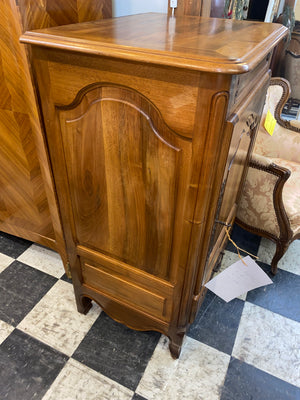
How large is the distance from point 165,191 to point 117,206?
0.18 metres

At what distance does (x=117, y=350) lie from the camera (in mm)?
1221

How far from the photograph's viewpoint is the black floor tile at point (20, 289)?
4.41 feet

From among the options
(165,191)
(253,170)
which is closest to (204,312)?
(253,170)

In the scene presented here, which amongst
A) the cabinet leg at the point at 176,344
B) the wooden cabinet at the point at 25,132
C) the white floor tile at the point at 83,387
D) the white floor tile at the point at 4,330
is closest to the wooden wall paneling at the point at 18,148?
the wooden cabinet at the point at 25,132

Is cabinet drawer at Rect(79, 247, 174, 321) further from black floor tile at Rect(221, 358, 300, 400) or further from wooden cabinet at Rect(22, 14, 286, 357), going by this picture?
black floor tile at Rect(221, 358, 300, 400)

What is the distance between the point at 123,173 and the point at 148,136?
15 centimetres

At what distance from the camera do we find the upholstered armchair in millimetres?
1348

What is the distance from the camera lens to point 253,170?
1.40m

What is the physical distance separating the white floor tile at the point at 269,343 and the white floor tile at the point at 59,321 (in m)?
0.67

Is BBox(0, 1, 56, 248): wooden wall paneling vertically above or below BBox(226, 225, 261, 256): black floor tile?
above

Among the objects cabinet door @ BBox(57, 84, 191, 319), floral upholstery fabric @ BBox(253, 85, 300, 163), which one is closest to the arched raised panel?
cabinet door @ BBox(57, 84, 191, 319)

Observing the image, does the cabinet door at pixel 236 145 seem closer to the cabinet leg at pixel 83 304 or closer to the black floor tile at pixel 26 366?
the cabinet leg at pixel 83 304

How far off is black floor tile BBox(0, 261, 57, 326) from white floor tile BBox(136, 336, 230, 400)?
0.62 m

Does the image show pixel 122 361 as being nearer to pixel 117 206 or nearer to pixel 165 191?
pixel 117 206
